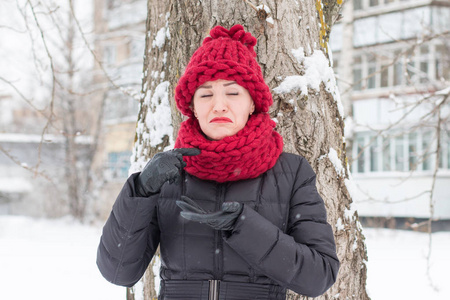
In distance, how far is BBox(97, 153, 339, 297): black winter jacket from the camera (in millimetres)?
1459

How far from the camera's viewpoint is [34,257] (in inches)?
342

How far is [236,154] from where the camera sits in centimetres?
154

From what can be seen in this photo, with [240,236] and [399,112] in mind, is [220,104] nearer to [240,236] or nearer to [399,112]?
[240,236]

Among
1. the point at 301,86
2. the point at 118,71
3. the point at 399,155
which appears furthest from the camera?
the point at 399,155

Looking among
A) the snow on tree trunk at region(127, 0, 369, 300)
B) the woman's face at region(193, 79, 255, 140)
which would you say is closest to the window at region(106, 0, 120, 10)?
the snow on tree trunk at region(127, 0, 369, 300)

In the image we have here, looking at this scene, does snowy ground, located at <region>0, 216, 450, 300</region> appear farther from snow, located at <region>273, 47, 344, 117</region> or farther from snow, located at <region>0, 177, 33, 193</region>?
snow, located at <region>0, 177, 33, 193</region>

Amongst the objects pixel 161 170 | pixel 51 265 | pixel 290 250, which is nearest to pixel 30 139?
pixel 51 265

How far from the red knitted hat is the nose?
2.9 inches

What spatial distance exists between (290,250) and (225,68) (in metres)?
0.70

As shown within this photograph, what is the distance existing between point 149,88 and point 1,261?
719 centimetres

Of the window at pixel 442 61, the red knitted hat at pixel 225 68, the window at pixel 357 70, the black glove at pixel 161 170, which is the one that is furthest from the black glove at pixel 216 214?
the window at pixel 357 70

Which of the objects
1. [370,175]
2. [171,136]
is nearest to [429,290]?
[171,136]

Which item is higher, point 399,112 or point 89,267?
point 399,112

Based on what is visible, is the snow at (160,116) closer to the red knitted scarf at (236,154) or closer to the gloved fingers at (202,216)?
the red knitted scarf at (236,154)
